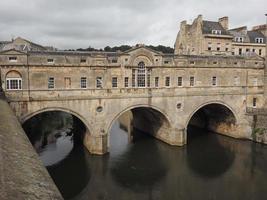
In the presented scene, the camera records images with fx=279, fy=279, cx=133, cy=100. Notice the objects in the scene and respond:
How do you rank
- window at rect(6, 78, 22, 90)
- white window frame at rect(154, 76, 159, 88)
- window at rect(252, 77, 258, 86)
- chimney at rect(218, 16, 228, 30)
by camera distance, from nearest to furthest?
window at rect(6, 78, 22, 90), white window frame at rect(154, 76, 159, 88), window at rect(252, 77, 258, 86), chimney at rect(218, 16, 228, 30)

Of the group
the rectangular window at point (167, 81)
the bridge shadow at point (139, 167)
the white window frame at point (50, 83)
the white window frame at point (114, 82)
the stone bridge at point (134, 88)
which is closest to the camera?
the bridge shadow at point (139, 167)

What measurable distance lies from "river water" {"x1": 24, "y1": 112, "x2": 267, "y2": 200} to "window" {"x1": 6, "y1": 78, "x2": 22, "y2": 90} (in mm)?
A: 7435

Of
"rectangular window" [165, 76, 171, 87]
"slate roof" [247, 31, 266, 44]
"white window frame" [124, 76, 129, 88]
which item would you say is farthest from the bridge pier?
"slate roof" [247, 31, 266, 44]

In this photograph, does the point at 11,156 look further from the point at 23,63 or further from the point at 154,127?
the point at 154,127

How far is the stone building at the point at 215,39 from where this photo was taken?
147 feet

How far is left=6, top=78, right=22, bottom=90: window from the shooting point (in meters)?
23.6

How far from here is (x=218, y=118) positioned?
3694 cm

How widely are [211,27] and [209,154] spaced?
24.8 meters

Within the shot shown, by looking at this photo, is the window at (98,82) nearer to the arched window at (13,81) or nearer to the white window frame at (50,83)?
the white window frame at (50,83)

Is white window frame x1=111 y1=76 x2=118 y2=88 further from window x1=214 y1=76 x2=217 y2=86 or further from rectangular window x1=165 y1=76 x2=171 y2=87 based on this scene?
window x1=214 y1=76 x2=217 y2=86

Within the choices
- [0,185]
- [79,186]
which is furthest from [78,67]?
[0,185]

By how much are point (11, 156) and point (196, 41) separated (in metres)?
41.3

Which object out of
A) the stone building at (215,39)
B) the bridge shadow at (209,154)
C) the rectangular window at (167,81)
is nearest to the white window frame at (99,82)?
the rectangular window at (167,81)

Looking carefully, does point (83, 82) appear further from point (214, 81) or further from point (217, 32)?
point (217, 32)
